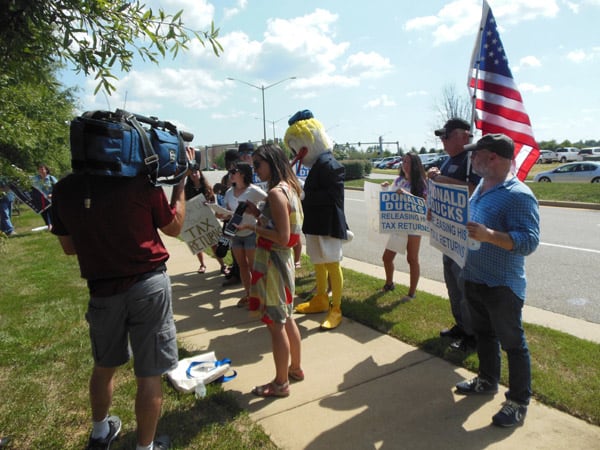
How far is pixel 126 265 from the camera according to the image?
2143mm

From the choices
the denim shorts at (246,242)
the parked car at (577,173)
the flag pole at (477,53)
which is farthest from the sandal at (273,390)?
the parked car at (577,173)

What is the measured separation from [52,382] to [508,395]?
3.37 meters

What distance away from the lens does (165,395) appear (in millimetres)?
3150

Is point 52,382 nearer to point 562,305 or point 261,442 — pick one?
point 261,442

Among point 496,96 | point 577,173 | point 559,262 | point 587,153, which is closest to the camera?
point 496,96

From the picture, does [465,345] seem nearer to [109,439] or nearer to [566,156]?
[109,439]

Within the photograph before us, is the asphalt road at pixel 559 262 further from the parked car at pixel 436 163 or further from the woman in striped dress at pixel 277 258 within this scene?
the woman in striped dress at pixel 277 258

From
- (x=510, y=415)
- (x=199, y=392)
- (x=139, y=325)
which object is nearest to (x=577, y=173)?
(x=510, y=415)

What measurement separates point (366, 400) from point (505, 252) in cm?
140

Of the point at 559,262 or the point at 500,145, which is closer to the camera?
the point at 500,145

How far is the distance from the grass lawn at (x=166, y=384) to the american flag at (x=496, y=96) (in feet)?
5.31

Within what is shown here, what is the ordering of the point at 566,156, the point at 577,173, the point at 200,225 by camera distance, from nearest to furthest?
the point at 200,225 < the point at 577,173 < the point at 566,156

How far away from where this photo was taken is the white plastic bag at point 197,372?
3.21 meters

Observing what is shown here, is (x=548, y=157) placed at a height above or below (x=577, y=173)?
above
